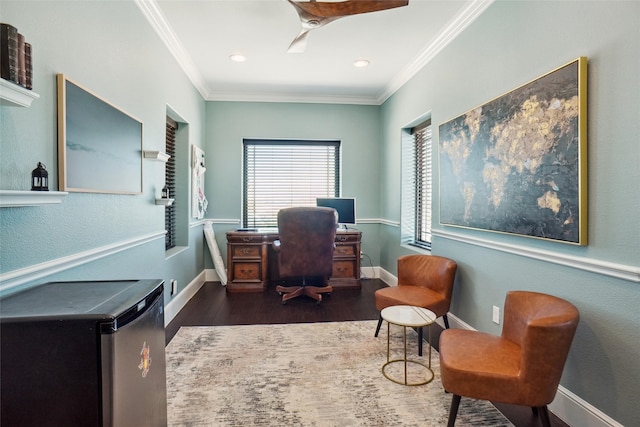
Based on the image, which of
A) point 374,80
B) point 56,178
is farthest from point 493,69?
point 56,178

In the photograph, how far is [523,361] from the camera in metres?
1.41

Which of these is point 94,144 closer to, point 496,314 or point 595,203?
point 595,203

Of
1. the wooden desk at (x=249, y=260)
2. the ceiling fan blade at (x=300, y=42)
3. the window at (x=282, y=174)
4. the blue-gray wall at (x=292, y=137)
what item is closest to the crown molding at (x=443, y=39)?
the blue-gray wall at (x=292, y=137)

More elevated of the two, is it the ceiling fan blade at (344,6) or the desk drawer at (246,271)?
the ceiling fan blade at (344,6)

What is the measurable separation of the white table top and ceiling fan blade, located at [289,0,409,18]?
1.99 meters

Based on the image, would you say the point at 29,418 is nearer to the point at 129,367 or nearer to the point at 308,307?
the point at 129,367

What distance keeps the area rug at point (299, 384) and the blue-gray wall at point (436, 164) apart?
→ 67 cm

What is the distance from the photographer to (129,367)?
109cm

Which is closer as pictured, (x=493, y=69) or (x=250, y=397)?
(x=250, y=397)

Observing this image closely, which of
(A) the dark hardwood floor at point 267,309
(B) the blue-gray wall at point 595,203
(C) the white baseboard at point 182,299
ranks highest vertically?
(B) the blue-gray wall at point 595,203

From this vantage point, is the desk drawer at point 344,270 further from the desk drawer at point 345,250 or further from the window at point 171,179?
the window at point 171,179

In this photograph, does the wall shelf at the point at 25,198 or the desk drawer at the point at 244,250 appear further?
the desk drawer at the point at 244,250

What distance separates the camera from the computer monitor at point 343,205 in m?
4.39

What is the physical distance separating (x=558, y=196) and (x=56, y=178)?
254 centimetres
